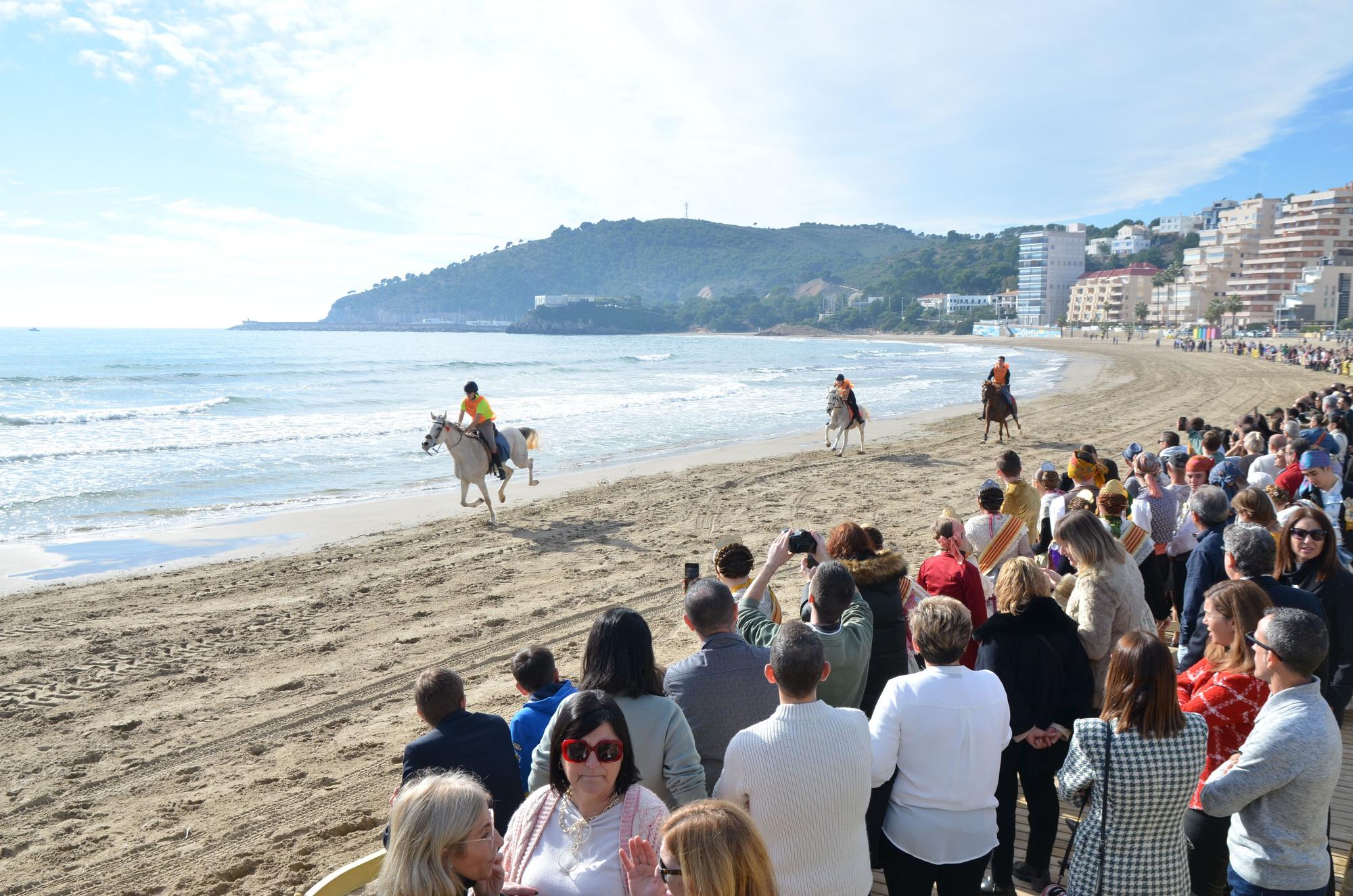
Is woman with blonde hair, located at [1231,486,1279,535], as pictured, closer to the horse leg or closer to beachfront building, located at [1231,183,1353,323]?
the horse leg

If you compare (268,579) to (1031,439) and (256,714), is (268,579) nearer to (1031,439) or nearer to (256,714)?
(256,714)

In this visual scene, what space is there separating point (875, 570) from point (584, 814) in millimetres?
1915

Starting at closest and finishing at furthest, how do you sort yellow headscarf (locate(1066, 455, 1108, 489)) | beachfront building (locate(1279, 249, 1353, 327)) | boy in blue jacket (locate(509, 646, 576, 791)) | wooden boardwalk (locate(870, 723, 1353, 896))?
boy in blue jacket (locate(509, 646, 576, 791)) < wooden boardwalk (locate(870, 723, 1353, 896)) < yellow headscarf (locate(1066, 455, 1108, 489)) < beachfront building (locate(1279, 249, 1353, 327))

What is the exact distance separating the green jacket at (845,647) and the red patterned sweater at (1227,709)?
3.74 feet

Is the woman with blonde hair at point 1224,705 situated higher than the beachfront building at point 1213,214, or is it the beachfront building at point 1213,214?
the beachfront building at point 1213,214

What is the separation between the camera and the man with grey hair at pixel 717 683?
3.12 m

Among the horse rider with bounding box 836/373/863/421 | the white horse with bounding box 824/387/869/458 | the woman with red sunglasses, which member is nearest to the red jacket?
the woman with red sunglasses

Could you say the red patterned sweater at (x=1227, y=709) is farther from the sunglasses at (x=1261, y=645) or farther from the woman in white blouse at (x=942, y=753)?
the woman in white blouse at (x=942, y=753)

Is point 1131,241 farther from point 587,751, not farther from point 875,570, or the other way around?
point 587,751

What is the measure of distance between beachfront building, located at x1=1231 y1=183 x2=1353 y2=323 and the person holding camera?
11546 centimetres

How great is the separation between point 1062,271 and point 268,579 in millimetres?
164641

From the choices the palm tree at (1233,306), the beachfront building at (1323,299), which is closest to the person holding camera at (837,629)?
the palm tree at (1233,306)

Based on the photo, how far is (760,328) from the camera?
18450 cm

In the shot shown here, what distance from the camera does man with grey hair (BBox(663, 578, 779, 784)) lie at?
123 inches
